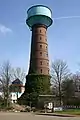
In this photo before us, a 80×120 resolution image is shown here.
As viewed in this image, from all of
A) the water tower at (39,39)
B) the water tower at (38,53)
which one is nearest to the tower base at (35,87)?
the water tower at (38,53)

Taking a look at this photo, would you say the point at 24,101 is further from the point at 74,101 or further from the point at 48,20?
the point at 48,20

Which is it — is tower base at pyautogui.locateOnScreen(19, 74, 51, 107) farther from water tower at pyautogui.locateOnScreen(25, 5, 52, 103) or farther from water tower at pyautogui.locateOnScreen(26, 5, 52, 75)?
water tower at pyautogui.locateOnScreen(26, 5, 52, 75)

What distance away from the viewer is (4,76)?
56625mm

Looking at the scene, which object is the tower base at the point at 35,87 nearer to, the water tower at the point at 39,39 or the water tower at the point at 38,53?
the water tower at the point at 38,53

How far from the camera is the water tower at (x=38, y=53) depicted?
56656 millimetres

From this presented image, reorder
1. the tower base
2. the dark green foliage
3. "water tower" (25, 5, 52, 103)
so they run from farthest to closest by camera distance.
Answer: "water tower" (25, 5, 52, 103), the dark green foliage, the tower base

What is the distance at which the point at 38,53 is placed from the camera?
57.4 m

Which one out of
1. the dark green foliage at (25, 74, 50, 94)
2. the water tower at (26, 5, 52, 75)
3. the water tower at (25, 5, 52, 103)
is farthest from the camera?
the water tower at (26, 5, 52, 75)

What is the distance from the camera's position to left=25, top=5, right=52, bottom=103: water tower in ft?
186

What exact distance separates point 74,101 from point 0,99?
694 inches

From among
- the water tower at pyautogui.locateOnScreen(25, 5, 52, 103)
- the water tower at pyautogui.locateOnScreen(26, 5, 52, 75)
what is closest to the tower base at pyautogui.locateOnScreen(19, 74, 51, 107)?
the water tower at pyautogui.locateOnScreen(25, 5, 52, 103)

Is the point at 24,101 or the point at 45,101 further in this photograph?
the point at 24,101

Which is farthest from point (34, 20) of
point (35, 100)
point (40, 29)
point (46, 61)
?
point (35, 100)

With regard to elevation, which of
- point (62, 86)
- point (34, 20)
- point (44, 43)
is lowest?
point (62, 86)
